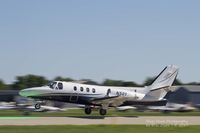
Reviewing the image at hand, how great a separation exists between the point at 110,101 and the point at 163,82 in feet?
20.5

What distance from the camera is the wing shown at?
4512cm

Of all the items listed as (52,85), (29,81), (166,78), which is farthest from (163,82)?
(29,81)

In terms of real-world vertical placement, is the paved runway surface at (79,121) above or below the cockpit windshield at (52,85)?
below

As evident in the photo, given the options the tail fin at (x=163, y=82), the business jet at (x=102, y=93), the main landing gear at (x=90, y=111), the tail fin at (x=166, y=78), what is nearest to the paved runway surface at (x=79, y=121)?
the business jet at (x=102, y=93)

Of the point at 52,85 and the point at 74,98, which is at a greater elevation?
the point at 52,85

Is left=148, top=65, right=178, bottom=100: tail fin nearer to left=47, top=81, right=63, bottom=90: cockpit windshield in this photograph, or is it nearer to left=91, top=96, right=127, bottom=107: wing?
left=91, top=96, right=127, bottom=107: wing

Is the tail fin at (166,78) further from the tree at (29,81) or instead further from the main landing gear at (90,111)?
the tree at (29,81)

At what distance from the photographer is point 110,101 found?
45.6 m

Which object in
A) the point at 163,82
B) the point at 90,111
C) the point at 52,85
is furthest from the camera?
the point at 163,82

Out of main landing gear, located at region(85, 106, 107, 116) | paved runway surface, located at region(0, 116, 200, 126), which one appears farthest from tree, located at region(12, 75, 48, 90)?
paved runway surface, located at region(0, 116, 200, 126)

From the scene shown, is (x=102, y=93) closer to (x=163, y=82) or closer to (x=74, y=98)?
(x=74, y=98)

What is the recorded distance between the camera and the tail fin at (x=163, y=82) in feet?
156
